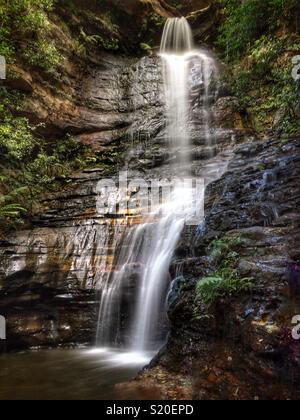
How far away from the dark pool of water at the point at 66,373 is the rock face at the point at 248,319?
34.5 inches

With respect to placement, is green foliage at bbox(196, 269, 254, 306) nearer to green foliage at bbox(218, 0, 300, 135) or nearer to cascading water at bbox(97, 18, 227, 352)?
cascading water at bbox(97, 18, 227, 352)

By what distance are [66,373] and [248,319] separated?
10.5 feet

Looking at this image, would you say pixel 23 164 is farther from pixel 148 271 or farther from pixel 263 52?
pixel 263 52

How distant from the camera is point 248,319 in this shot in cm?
358

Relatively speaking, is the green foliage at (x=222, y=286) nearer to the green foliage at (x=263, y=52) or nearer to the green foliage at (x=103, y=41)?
the green foliage at (x=263, y=52)

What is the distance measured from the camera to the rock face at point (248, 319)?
10.5ft

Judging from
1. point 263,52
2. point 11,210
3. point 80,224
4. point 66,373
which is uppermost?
point 263,52

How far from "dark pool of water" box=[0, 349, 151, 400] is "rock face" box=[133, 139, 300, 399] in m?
0.88

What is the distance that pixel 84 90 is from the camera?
43.8 feet

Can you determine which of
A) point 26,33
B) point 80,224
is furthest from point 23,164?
point 26,33

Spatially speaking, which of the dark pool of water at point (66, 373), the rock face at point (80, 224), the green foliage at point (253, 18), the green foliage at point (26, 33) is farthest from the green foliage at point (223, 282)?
the green foliage at point (26, 33)

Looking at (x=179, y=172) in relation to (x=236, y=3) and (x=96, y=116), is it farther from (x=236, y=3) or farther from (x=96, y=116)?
(x=236, y=3)

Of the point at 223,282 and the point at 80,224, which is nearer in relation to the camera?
the point at 223,282

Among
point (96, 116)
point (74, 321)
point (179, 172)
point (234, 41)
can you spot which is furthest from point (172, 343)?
point (234, 41)
